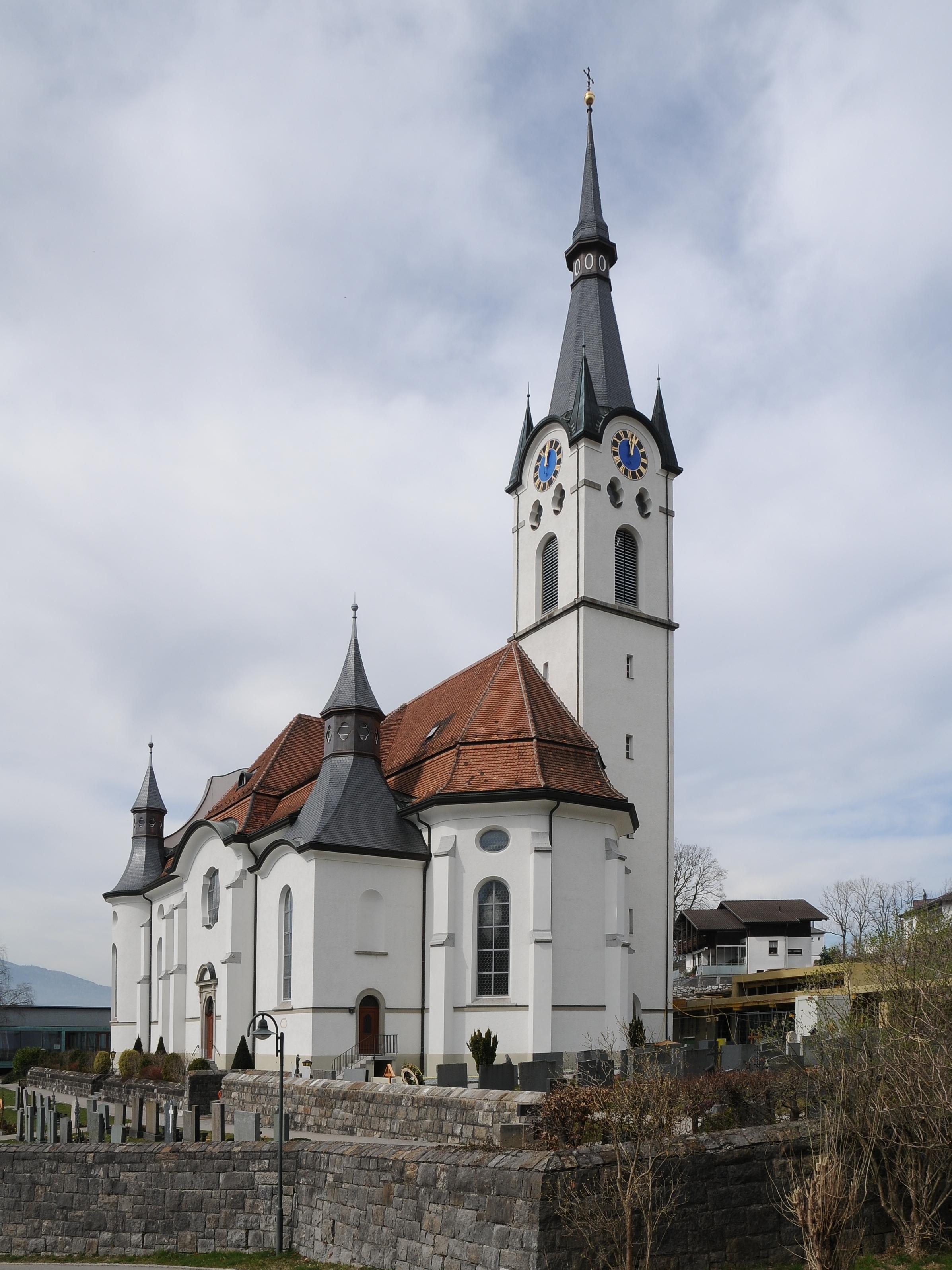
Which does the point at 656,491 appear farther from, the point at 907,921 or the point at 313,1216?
the point at 313,1216

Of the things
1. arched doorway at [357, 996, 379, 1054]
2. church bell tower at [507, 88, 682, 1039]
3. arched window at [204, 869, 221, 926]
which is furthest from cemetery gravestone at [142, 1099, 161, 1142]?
church bell tower at [507, 88, 682, 1039]

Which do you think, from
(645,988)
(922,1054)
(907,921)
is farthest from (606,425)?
(922,1054)

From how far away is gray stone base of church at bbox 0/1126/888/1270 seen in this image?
13.1 metres

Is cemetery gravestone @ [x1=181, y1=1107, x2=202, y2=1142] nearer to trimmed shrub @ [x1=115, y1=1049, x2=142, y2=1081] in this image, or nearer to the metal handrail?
the metal handrail

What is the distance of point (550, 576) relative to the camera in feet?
133

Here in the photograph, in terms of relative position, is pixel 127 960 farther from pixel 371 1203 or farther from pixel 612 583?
pixel 371 1203

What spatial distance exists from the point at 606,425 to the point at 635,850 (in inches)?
577

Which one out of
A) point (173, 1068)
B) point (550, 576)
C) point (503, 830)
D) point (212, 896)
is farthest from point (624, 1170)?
point (550, 576)

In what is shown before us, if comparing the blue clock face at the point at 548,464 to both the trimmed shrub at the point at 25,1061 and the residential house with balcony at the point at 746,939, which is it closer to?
the trimmed shrub at the point at 25,1061

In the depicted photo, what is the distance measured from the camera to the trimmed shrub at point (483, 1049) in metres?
28.8

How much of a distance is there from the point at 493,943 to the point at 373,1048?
14.2 ft

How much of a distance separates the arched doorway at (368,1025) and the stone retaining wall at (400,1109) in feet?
20.4

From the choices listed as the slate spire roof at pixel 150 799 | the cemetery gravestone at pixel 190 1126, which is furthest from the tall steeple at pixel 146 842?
the cemetery gravestone at pixel 190 1126

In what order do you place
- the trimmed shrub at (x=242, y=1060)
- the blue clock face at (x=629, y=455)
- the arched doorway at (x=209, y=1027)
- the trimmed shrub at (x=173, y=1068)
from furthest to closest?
the blue clock face at (x=629, y=455)
the arched doorway at (x=209, y=1027)
the trimmed shrub at (x=173, y=1068)
the trimmed shrub at (x=242, y=1060)
